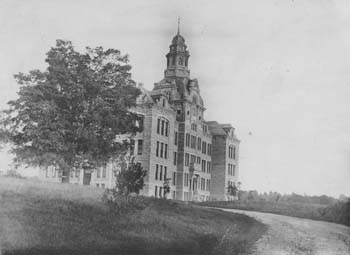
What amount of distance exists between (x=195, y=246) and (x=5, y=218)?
17.7 feet

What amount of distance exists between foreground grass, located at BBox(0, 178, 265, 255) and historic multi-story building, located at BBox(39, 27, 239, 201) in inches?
702

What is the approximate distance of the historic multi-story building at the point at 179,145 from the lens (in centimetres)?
3906

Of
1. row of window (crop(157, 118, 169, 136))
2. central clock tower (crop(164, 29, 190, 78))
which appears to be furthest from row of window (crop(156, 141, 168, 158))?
central clock tower (crop(164, 29, 190, 78))

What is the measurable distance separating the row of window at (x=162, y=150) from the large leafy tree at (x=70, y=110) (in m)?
17.9

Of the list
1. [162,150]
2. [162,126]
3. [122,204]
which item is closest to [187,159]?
[162,150]

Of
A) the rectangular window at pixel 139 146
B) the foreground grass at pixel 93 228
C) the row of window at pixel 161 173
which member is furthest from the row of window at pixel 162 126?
the foreground grass at pixel 93 228

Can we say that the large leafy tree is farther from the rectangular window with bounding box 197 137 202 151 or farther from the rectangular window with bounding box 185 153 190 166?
the rectangular window with bounding box 197 137 202 151

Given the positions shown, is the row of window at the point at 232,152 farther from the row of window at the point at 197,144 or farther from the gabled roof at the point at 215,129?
the row of window at the point at 197,144

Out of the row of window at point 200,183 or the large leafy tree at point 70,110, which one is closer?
the large leafy tree at point 70,110

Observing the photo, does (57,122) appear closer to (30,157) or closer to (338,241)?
(30,157)

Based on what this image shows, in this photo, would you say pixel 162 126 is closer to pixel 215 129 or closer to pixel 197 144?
pixel 197 144

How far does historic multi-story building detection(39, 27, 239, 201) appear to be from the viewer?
128 ft

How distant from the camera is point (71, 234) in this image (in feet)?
37.8

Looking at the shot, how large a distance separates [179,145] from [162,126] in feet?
18.1
